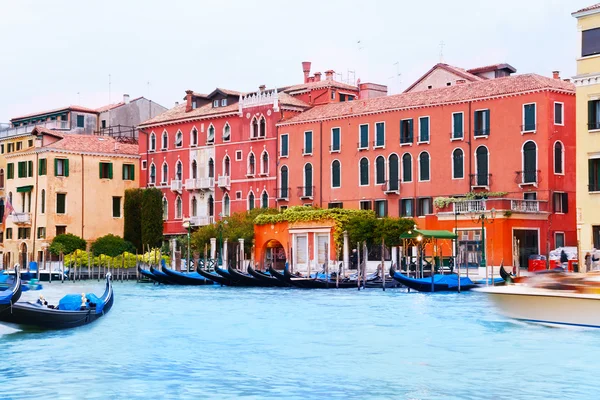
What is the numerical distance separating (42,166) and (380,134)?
14476mm

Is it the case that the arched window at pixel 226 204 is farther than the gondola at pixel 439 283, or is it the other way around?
the arched window at pixel 226 204

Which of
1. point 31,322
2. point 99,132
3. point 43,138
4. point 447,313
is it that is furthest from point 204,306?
point 99,132

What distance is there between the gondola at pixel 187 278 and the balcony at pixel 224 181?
6.39 metres

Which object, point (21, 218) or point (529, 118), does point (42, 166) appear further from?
point (529, 118)

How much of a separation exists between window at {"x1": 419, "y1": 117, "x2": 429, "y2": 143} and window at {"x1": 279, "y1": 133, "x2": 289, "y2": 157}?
5.76 metres

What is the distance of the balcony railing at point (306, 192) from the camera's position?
35.5 m

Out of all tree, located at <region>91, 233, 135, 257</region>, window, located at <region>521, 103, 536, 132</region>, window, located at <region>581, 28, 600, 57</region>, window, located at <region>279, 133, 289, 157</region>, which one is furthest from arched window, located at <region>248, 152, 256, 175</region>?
window, located at <region>581, 28, 600, 57</region>

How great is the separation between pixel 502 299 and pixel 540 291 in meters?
0.70

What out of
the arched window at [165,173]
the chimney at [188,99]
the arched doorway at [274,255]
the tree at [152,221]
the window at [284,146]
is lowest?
the arched doorway at [274,255]

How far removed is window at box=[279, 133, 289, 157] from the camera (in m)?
36.7

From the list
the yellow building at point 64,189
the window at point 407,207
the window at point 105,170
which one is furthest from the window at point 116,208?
the window at point 407,207

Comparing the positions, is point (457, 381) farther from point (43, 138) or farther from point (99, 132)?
point (99, 132)

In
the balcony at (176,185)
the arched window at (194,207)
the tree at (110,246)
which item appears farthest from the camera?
the balcony at (176,185)

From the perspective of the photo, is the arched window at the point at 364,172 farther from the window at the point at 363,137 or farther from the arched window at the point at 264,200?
the arched window at the point at 264,200
